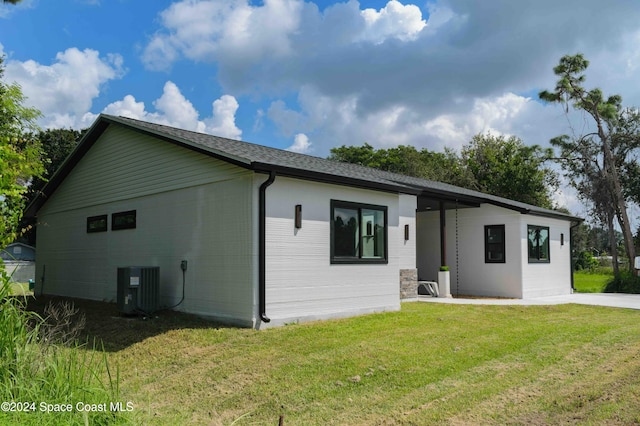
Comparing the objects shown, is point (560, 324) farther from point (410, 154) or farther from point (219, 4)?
point (410, 154)

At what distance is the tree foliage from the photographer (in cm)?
2867

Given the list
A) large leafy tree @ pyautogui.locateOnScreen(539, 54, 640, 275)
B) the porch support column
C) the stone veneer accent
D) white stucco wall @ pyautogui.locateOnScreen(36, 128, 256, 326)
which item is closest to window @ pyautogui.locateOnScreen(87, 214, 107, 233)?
white stucco wall @ pyautogui.locateOnScreen(36, 128, 256, 326)

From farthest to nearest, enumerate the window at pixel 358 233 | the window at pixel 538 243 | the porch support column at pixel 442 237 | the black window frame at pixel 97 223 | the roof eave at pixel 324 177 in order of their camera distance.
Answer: the window at pixel 538 243, the porch support column at pixel 442 237, the black window frame at pixel 97 223, the window at pixel 358 233, the roof eave at pixel 324 177

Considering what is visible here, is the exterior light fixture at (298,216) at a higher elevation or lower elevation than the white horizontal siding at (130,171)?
lower

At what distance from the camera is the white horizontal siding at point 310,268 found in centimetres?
888

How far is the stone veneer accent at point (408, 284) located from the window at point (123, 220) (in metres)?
6.90

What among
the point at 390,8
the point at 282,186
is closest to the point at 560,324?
the point at 282,186

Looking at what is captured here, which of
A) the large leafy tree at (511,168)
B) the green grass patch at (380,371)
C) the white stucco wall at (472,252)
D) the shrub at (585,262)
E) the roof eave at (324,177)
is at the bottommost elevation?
the green grass patch at (380,371)

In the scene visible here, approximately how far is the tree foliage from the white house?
547 inches

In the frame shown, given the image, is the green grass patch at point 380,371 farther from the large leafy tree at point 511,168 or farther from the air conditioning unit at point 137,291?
the large leafy tree at point 511,168

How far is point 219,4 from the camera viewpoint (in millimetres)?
11602

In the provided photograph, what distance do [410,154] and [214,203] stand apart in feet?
96.0

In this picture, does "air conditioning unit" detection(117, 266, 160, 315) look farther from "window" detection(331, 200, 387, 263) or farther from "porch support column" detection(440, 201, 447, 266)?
"porch support column" detection(440, 201, 447, 266)

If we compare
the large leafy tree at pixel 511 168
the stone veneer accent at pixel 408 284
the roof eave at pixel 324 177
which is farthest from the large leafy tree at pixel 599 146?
the roof eave at pixel 324 177
